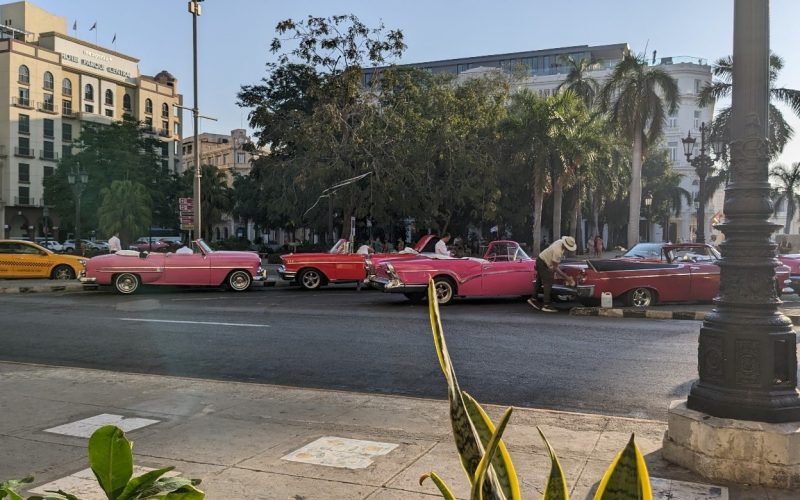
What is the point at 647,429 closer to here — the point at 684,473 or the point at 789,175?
the point at 684,473

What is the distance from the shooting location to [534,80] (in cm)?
7481

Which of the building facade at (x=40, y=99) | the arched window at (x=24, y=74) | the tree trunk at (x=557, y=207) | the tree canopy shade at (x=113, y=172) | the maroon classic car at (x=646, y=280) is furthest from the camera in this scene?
the arched window at (x=24, y=74)

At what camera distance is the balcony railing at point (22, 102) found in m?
68.8

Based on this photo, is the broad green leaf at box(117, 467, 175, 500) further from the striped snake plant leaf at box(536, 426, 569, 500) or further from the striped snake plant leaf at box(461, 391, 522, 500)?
the striped snake plant leaf at box(536, 426, 569, 500)

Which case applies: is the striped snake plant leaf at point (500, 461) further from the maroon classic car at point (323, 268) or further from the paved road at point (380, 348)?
the maroon classic car at point (323, 268)

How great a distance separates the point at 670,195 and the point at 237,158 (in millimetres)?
69246

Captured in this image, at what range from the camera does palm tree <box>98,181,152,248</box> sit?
113 ft

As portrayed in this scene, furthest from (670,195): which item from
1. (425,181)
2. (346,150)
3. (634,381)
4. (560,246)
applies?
(634,381)

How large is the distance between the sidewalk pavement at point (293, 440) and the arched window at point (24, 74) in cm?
7583

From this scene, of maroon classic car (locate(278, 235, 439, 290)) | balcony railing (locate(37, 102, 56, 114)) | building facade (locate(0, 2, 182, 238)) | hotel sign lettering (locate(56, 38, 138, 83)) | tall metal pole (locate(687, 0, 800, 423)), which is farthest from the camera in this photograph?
hotel sign lettering (locate(56, 38, 138, 83))

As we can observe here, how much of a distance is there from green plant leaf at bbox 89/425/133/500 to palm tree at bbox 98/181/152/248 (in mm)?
35458

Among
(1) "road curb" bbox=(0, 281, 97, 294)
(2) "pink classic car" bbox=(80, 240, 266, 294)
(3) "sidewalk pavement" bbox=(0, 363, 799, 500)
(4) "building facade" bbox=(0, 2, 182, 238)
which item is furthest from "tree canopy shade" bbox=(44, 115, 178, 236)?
(3) "sidewalk pavement" bbox=(0, 363, 799, 500)

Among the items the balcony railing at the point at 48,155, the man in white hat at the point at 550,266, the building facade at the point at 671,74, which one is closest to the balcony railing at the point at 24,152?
the balcony railing at the point at 48,155

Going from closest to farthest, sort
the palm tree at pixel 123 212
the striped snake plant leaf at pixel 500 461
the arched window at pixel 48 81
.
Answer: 1. the striped snake plant leaf at pixel 500 461
2. the palm tree at pixel 123 212
3. the arched window at pixel 48 81
